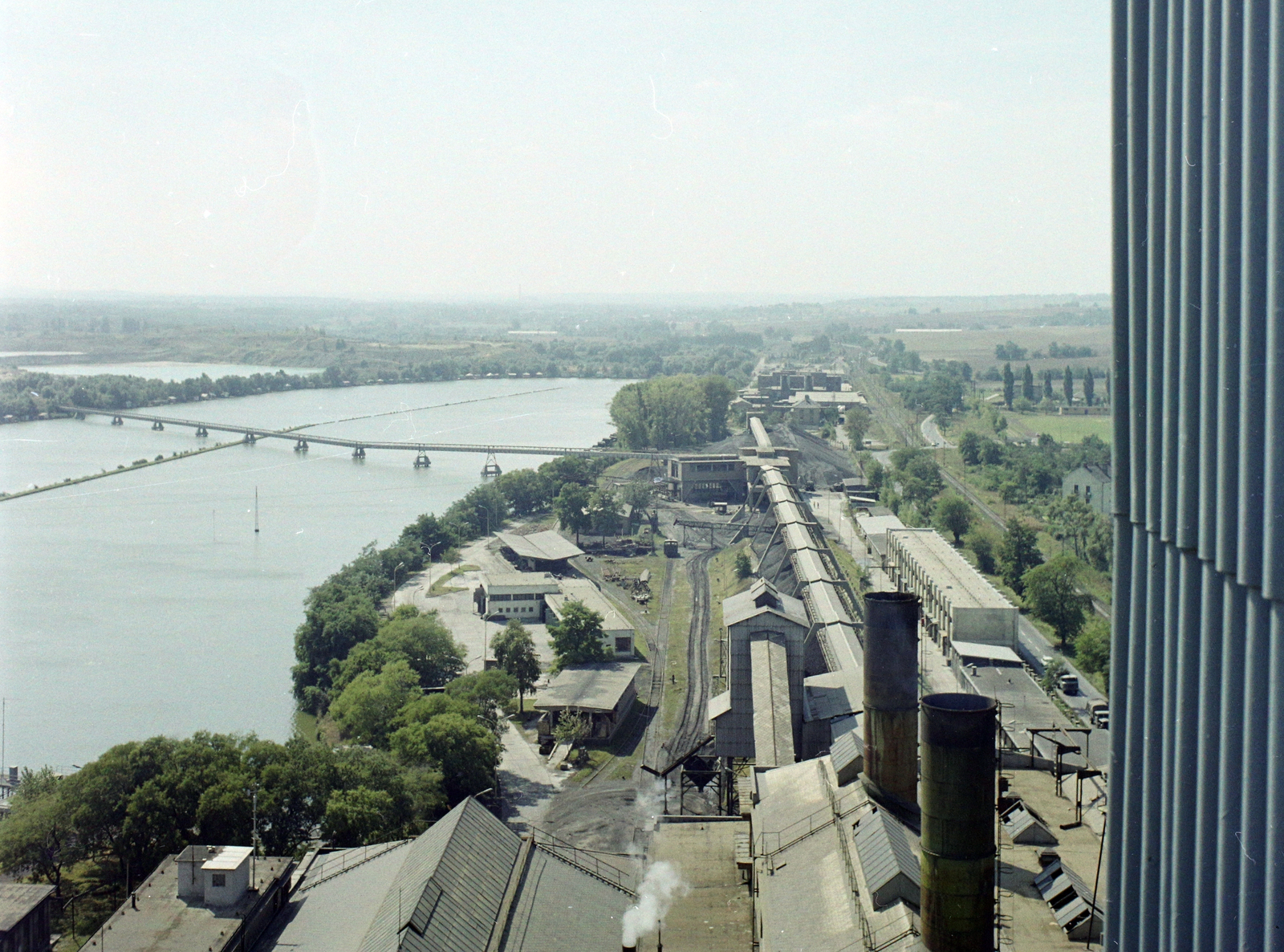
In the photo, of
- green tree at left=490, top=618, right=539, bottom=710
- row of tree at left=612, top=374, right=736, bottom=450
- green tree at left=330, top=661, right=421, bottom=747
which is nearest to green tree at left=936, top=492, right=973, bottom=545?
green tree at left=490, top=618, right=539, bottom=710

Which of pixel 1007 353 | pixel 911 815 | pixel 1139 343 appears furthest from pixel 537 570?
pixel 1007 353

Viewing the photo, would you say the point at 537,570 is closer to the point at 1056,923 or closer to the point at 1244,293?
the point at 1056,923

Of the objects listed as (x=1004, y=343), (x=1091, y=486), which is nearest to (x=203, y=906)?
(x=1091, y=486)

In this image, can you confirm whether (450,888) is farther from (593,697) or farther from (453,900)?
(593,697)

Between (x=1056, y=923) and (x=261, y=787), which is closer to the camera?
(x=1056, y=923)

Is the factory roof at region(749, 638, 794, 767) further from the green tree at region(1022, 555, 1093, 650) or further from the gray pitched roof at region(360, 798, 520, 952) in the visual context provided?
the green tree at region(1022, 555, 1093, 650)
